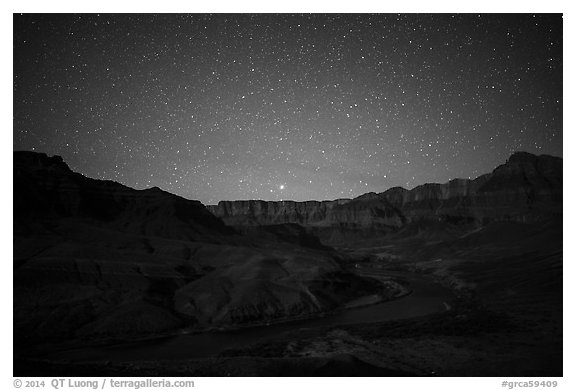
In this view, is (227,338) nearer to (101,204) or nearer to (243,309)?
(243,309)

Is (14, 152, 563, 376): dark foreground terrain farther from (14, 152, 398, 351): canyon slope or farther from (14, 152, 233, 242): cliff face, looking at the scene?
(14, 152, 233, 242): cliff face

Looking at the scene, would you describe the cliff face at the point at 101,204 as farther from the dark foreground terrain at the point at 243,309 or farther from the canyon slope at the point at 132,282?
the dark foreground terrain at the point at 243,309

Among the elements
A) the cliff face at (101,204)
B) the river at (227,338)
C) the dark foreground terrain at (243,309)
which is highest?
the cliff face at (101,204)

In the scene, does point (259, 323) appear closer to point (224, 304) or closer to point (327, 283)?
point (224, 304)

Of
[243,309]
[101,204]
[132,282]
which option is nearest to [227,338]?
[243,309]

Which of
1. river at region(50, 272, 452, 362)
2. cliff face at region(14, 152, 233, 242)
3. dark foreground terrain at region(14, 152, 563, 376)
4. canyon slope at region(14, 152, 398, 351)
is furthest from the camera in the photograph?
cliff face at region(14, 152, 233, 242)

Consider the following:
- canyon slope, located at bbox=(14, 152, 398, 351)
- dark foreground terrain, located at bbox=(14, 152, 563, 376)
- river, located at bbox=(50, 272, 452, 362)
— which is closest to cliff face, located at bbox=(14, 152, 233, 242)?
canyon slope, located at bbox=(14, 152, 398, 351)

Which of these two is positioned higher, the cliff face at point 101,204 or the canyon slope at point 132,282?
the cliff face at point 101,204

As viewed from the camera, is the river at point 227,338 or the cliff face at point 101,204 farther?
the cliff face at point 101,204

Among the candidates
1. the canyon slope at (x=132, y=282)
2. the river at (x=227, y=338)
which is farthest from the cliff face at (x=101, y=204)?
the river at (x=227, y=338)

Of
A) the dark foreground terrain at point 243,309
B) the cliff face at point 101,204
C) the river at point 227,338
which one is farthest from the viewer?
the cliff face at point 101,204

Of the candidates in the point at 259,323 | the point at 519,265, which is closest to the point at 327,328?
the point at 259,323
